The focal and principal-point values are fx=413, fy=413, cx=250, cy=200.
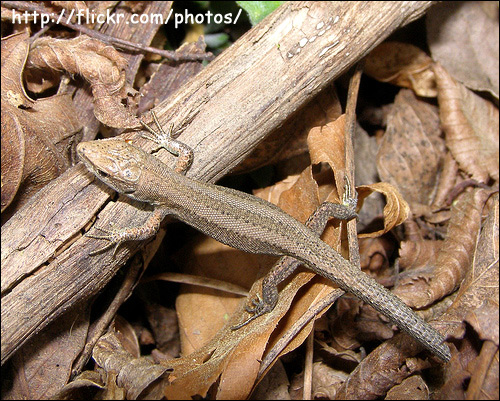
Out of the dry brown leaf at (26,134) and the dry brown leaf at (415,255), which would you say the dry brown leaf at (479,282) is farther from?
the dry brown leaf at (26,134)

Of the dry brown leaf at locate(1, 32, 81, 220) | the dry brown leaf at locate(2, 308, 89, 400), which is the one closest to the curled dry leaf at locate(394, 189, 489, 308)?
the dry brown leaf at locate(2, 308, 89, 400)

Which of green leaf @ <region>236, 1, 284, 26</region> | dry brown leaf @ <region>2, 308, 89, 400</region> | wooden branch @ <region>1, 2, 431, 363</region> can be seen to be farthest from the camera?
green leaf @ <region>236, 1, 284, 26</region>

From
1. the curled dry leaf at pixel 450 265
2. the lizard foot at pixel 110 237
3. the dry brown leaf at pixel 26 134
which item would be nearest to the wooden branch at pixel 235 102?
the lizard foot at pixel 110 237

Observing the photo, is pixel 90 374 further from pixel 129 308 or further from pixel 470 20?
pixel 470 20

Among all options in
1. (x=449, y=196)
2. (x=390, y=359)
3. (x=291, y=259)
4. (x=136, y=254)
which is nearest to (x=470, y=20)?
(x=449, y=196)

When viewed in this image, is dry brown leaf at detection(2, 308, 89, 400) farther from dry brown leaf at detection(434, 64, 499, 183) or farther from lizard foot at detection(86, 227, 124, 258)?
dry brown leaf at detection(434, 64, 499, 183)

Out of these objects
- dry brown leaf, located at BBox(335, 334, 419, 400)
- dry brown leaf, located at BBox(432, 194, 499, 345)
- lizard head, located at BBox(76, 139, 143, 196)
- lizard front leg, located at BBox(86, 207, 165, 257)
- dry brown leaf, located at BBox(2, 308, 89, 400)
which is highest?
lizard head, located at BBox(76, 139, 143, 196)

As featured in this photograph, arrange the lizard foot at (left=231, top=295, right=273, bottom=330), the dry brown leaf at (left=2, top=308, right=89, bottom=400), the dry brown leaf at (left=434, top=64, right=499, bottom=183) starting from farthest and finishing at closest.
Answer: the dry brown leaf at (left=434, top=64, right=499, bottom=183) < the lizard foot at (left=231, top=295, right=273, bottom=330) < the dry brown leaf at (left=2, top=308, right=89, bottom=400)
